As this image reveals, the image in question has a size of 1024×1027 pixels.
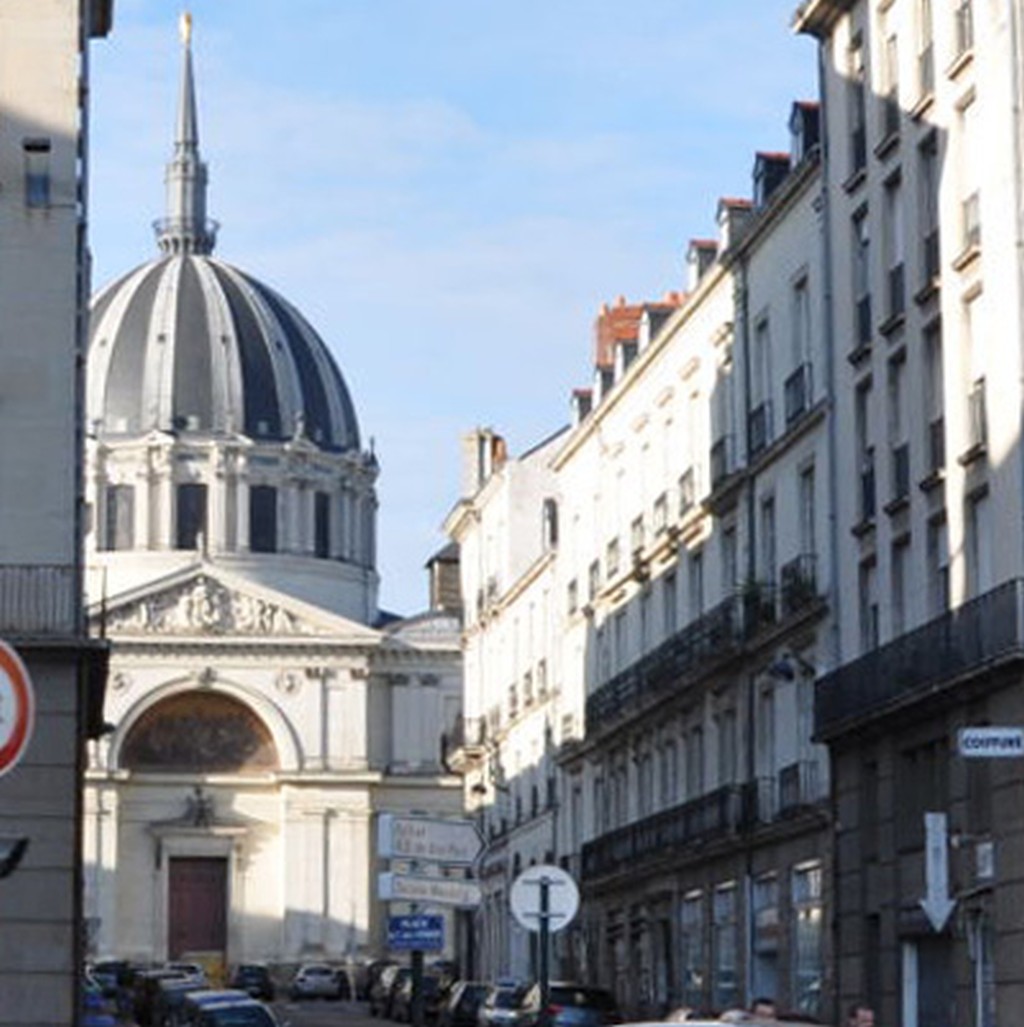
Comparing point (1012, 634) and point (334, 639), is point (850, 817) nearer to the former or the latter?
point (1012, 634)

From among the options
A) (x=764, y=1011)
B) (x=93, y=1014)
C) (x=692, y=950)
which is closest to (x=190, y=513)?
(x=692, y=950)

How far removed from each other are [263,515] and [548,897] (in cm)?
11227

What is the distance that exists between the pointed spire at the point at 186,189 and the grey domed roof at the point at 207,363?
27.6 feet

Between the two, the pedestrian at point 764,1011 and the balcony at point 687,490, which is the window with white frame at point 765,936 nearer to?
the pedestrian at point 764,1011

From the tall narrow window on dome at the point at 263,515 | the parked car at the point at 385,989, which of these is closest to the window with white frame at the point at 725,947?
the parked car at the point at 385,989

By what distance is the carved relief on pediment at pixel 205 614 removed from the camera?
126 metres

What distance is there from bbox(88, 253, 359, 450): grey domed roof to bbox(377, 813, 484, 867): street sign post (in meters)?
111

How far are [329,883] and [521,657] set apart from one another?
4272cm

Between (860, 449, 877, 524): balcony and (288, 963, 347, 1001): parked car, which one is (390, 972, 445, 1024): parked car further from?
(288, 963, 347, 1001): parked car

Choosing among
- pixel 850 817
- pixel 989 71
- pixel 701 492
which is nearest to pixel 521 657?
pixel 701 492

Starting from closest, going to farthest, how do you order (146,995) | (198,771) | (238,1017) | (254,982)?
(238,1017), (146,995), (254,982), (198,771)

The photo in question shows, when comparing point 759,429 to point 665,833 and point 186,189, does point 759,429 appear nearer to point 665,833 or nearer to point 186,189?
point 665,833

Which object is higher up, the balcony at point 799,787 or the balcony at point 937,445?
the balcony at point 937,445

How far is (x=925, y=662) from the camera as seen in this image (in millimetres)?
40531
